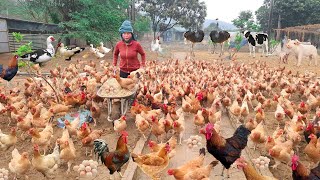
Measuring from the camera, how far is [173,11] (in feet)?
123

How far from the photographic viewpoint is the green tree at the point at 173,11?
3758 centimetres

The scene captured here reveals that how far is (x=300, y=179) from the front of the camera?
423 cm

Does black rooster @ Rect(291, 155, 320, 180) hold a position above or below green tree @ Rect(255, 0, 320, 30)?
below

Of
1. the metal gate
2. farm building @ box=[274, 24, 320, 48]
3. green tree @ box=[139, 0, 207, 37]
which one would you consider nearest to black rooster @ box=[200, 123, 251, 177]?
the metal gate

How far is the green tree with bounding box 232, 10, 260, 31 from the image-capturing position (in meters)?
34.9

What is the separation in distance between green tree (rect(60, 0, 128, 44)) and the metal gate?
3.51 m

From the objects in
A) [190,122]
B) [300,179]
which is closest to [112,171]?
[300,179]

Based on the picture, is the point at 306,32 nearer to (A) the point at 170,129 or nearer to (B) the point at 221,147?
(A) the point at 170,129

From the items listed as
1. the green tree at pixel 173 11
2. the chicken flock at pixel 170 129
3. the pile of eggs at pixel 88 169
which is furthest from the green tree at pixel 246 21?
the pile of eggs at pixel 88 169

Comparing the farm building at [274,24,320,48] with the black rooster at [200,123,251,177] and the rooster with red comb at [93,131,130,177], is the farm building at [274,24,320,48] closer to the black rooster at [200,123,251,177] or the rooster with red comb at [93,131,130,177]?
the black rooster at [200,123,251,177]

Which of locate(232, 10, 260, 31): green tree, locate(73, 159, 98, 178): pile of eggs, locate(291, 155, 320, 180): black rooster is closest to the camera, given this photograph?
locate(291, 155, 320, 180): black rooster

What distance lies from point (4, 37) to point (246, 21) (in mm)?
28233

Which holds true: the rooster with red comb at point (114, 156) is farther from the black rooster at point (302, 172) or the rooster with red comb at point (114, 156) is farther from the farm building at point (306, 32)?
the farm building at point (306, 32)

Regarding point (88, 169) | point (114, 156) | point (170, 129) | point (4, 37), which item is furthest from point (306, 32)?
point (88, 169)
